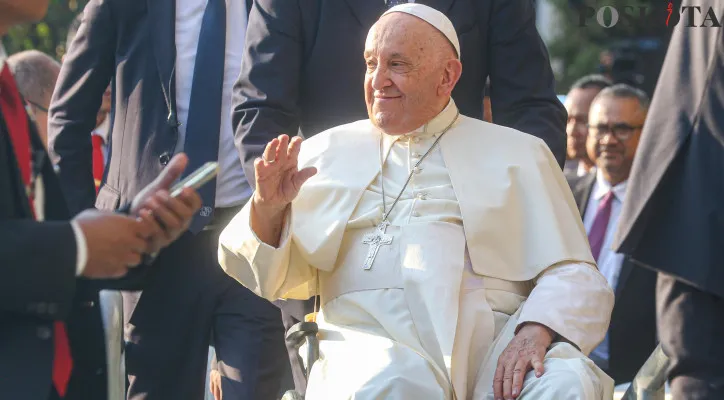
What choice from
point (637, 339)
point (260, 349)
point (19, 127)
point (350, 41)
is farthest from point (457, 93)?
point (19, 127)

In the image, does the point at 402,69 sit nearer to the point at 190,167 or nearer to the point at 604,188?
the point at 190,167

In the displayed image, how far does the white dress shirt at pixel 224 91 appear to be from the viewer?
5.81 meters

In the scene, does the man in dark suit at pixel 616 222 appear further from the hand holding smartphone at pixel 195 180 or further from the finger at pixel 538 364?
the hand holding smartphone at pixel 195 180

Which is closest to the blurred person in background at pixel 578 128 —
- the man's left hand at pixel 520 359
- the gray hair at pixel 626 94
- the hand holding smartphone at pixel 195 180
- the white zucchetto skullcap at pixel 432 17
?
the gray hair at pixel 626 94

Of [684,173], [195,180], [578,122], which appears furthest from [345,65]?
[578,122]

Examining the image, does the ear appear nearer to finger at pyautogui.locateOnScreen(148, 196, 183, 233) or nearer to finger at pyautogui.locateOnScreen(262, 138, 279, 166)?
finger at pyautogui.locateOnScreen(262, 138, 279, 166)

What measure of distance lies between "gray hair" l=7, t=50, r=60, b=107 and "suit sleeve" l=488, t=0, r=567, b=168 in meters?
2.78

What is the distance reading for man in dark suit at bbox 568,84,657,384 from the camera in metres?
6.93

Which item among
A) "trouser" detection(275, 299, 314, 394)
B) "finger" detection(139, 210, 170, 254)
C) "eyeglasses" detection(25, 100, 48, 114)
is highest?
"finger" detection(139, 210, 170, 254)

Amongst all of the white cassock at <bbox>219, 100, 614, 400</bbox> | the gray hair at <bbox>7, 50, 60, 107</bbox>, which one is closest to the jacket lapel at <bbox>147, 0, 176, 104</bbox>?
the white cassock at <bbox>219, 100, 614, 400</bbox>

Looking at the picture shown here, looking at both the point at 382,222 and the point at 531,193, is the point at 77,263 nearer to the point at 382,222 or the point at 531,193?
the point at 382,222

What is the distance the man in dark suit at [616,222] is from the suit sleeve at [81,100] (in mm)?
2767

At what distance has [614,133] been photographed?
775 cm

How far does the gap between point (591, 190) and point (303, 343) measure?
330cm
